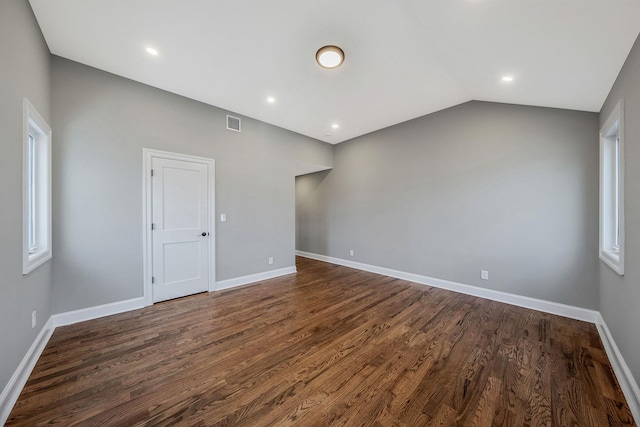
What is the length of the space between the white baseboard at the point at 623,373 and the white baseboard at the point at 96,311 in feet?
15.1

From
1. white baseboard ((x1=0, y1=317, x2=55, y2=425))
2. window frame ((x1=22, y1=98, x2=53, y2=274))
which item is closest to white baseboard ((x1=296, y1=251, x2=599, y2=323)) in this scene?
white baseboard ((x1=0, y1=317, x2=55, y2=425))

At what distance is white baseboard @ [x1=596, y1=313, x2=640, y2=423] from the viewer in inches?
57.8

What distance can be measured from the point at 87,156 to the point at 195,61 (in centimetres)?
168

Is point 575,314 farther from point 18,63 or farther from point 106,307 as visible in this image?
point 18,63

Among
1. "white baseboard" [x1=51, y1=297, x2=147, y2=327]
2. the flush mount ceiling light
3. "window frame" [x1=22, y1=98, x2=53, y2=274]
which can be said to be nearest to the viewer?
"window frame" [x1=22, y1=98, x2=53, y2=274]

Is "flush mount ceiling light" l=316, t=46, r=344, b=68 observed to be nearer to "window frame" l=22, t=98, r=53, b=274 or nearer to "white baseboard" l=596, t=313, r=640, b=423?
"window frame" l=22, t=98, r=53, b=274

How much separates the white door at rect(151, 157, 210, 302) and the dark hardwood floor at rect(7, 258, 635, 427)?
41cm

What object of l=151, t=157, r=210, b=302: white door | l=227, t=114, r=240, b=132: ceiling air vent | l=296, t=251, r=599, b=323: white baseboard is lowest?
l=296, t=251, r=599, b=323: white baseboard

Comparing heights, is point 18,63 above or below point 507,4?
below

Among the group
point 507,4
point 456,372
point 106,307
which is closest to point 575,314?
point 456,372

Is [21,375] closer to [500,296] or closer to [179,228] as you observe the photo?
[179,228]

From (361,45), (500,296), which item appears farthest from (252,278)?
(500,296)

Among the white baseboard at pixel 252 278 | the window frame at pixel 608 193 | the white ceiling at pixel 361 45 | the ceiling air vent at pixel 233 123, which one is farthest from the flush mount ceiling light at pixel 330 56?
the white baseboard at pixel 252 278

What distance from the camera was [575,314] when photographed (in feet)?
9.15
